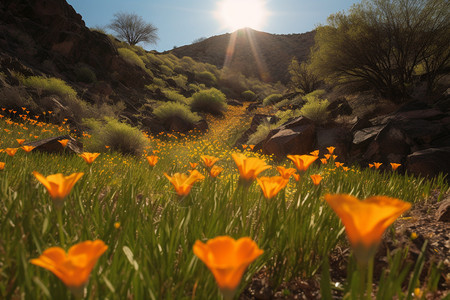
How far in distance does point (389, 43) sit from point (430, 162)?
619 cm

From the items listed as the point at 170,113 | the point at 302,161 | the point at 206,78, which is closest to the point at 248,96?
the point at 206,78

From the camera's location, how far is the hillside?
44406 millimetres

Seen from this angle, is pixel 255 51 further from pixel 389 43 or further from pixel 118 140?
pixel 118 140

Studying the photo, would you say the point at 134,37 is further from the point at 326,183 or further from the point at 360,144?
the point at 326,183

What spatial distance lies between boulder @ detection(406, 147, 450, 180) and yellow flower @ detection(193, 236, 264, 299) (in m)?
5.15

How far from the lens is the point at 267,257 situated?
108cm

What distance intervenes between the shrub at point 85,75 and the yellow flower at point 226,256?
15.5 metres

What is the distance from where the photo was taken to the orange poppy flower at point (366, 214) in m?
0.48

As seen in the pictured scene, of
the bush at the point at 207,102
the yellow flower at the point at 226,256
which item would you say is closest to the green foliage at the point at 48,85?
the bush at the point at 207,102

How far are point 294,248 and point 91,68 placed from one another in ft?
55.2

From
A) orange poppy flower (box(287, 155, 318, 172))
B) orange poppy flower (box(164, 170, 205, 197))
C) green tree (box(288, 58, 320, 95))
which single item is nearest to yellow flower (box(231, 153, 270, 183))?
orange poppy flower (box(164, 170, 205, 197))

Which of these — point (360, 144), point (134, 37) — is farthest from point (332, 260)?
point (134, 37)

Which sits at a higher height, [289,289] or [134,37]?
[134,37]

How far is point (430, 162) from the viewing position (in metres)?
4.35
